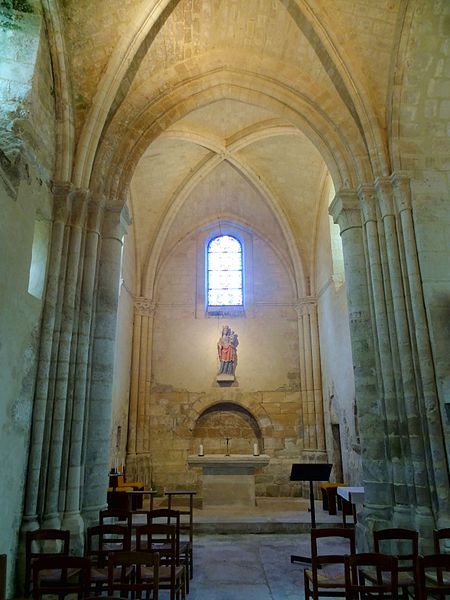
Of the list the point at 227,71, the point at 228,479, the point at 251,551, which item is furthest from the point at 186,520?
the point at 227,71

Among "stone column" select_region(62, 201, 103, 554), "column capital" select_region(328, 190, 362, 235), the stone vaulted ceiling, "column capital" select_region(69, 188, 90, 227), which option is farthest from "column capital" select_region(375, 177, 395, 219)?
"column capital" select_region(69, 188, 90, 227)

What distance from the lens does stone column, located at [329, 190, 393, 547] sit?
6324 millimetres

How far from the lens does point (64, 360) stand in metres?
6.41

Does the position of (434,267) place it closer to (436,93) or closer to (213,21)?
(436,93)

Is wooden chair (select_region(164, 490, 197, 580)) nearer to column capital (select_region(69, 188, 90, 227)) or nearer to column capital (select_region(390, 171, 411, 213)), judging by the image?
column capital (select_region(69, 188, 90, 227))

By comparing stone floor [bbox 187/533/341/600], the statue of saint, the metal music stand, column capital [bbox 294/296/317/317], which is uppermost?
column capital [bbox 294/296/317/317]

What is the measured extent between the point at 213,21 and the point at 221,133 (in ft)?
13.2

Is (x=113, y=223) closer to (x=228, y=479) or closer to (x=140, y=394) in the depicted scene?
(x=228, y=479)

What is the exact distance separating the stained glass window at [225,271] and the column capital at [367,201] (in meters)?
7.82

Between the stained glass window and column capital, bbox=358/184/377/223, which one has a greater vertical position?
the stained glass window

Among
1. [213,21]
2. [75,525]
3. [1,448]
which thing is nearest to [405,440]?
[75,525]

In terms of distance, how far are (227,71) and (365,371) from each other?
231 inches

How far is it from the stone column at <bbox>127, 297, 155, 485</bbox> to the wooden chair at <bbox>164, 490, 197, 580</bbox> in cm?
133

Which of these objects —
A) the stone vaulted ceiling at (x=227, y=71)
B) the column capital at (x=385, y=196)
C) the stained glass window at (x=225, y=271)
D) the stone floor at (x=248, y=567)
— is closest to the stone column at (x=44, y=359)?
the stone vaulted ceiling at (x=227, y=71)
